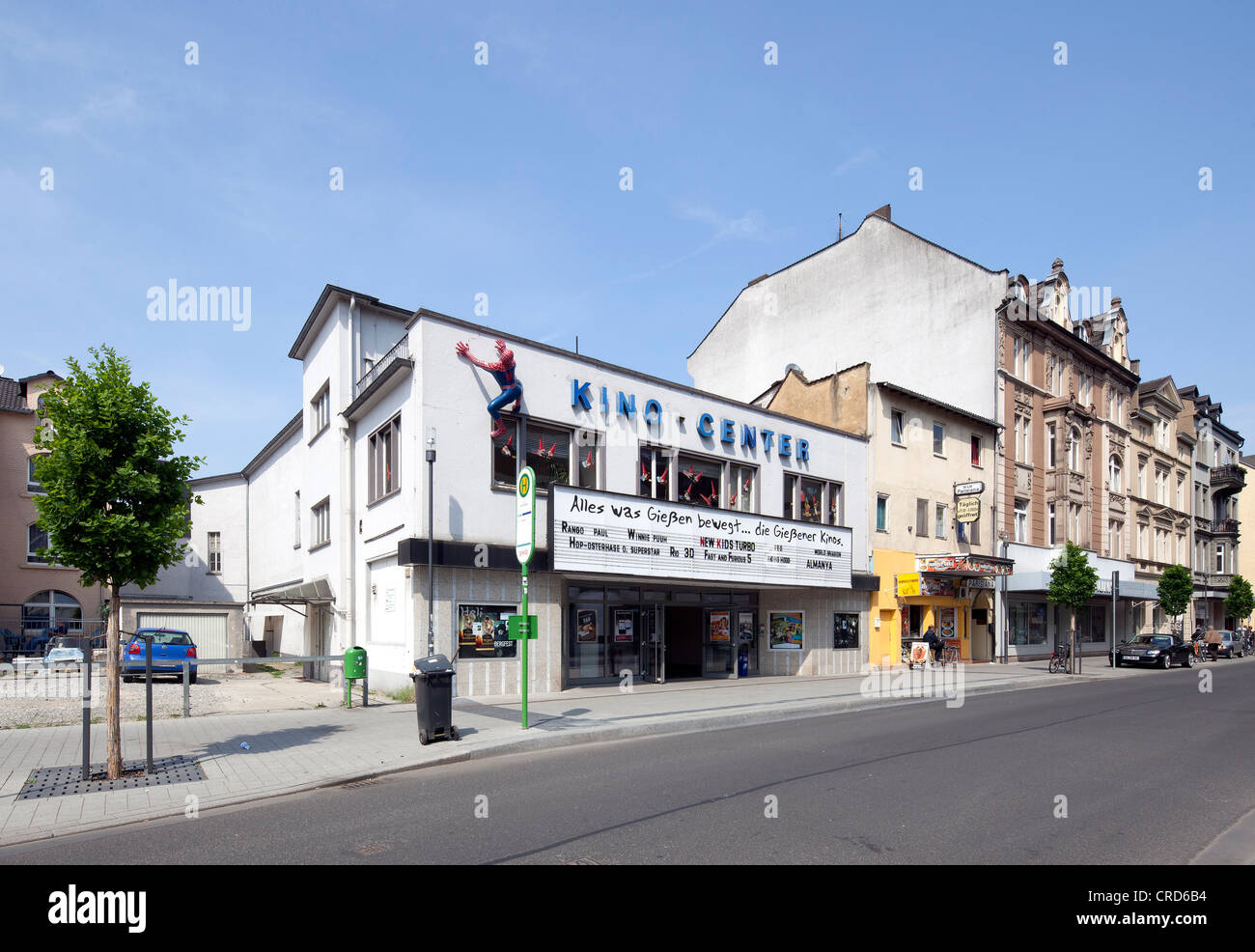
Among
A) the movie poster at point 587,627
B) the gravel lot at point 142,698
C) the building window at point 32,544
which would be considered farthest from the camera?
the building window at point 32,544

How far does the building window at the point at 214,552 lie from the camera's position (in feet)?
131

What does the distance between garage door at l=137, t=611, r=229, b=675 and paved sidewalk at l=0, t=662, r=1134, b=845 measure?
1467 centimetres

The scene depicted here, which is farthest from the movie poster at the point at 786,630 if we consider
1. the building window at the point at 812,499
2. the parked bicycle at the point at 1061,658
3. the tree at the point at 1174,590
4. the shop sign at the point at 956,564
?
the tree at the point at 1174,590

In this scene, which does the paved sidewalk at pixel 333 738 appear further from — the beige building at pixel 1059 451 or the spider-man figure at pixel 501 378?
the beige building at pixel 1059 451

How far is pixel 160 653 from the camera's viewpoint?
879 inches

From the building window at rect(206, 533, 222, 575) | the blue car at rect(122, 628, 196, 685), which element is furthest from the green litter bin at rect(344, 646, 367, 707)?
the building window at rect(206, 533, 222, 575)

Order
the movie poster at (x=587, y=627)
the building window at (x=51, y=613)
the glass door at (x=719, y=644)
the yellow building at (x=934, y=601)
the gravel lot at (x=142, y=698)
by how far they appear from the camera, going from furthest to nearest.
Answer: the building window at (x=51, y=613)
the yellow building at (x=934, y=601)
the glass door at (x=719, y=644)
the movie poster at (x=587, y=627)
the gravel lot at (x=142, y=698)

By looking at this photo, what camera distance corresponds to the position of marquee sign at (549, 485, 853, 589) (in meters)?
17.7

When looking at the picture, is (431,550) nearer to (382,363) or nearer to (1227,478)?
(382,363)

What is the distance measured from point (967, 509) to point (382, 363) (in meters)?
20.8

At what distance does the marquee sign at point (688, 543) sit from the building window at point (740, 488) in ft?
2.26

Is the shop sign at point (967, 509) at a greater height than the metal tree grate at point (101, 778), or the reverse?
the shop sign at point (967, 509)

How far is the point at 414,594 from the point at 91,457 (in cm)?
738

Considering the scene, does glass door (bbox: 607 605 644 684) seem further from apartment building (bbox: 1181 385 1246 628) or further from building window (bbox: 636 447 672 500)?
apartment building (bbox: 1181 385 1246 628)
